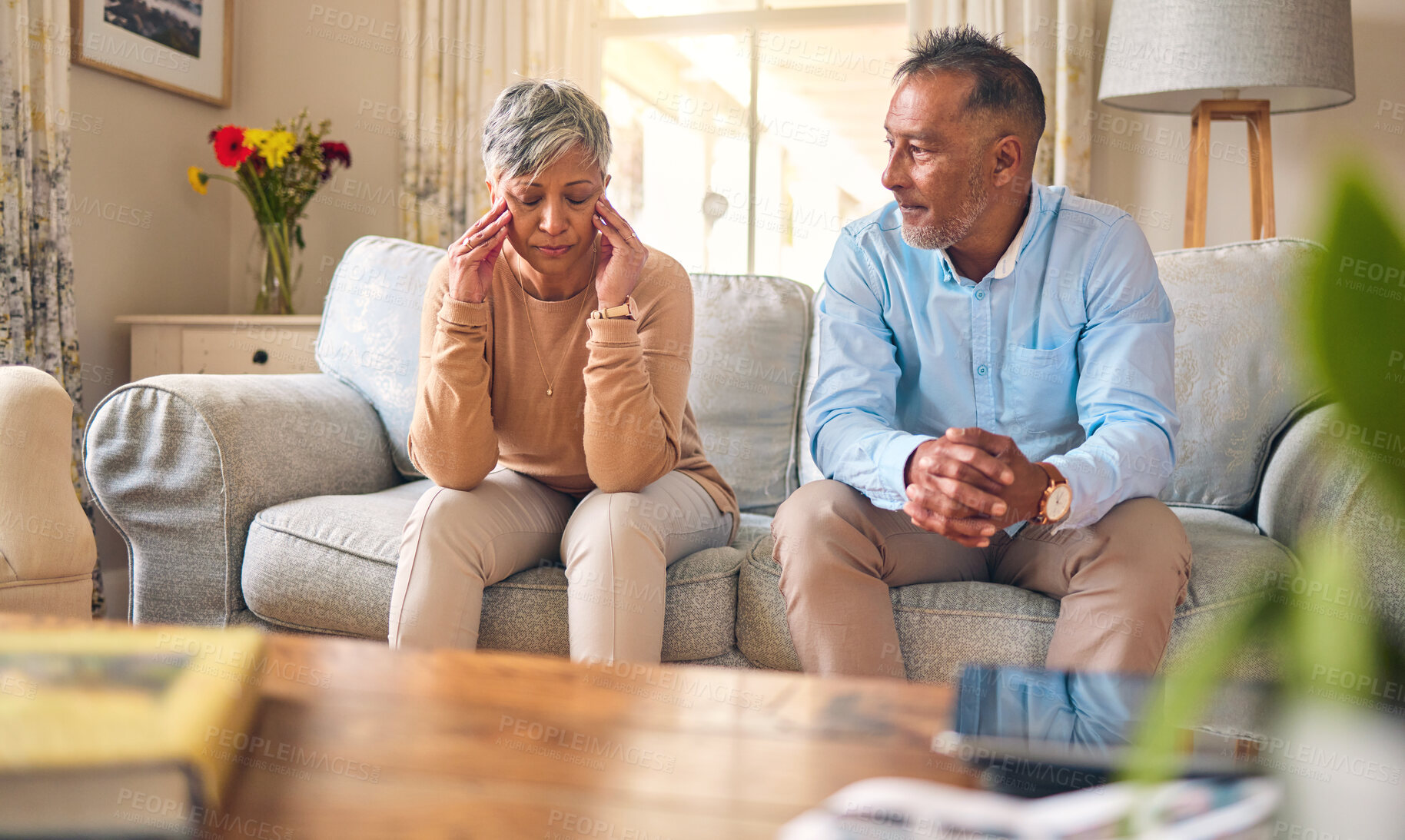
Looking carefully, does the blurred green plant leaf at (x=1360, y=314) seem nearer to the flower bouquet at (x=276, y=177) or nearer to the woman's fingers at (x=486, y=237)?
the woman's fingers at (x=486, y=237)

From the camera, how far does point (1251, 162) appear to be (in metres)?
2.71

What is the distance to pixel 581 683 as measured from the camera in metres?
0.81

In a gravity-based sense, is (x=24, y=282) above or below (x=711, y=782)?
above

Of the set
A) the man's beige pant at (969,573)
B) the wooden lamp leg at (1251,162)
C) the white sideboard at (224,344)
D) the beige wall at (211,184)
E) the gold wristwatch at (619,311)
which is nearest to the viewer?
the man's beige pant at (969,573)

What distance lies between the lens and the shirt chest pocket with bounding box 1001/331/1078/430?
1.51 metres

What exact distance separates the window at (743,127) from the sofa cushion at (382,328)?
5.26 ft

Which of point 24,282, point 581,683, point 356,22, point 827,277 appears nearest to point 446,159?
point 356,22

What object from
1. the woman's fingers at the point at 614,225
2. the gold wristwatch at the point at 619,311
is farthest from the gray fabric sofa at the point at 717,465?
the woman's fingers at the point at 614,225

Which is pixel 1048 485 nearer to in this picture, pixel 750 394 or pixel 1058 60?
pixel 750 394

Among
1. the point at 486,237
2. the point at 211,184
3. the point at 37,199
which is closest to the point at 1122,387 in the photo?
the point at 486,237

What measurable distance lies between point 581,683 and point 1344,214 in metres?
0.70

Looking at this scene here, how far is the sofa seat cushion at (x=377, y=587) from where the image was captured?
4.81ft

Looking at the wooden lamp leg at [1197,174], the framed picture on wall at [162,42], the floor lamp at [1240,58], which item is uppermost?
the framed picture on wall at [162,42]

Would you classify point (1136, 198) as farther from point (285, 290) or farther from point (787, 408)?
point (285, 290)
